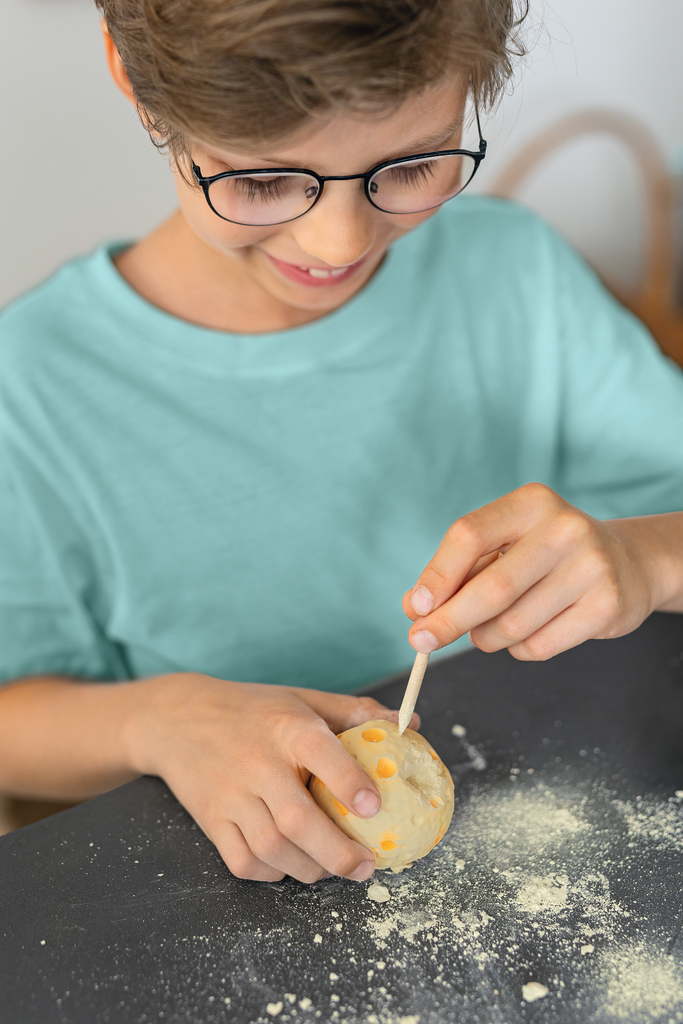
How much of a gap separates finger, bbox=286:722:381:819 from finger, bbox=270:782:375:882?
0.5 inches

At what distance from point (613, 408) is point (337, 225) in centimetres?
67

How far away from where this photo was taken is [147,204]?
181cm

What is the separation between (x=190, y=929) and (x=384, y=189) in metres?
0.68

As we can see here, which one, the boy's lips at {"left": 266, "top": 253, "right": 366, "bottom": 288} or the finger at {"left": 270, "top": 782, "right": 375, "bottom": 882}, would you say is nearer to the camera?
the finger at {"left": 270, "top": 782, "right": 375, "bottom": 882}

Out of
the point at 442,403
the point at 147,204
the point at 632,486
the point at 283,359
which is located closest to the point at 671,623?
the point at 632,486

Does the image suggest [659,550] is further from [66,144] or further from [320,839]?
[66,144]

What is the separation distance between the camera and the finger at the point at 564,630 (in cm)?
77

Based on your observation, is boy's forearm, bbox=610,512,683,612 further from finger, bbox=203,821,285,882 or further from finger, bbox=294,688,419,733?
finger, bbox=203,821,285,882

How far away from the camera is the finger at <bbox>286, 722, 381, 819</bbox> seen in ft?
2.31

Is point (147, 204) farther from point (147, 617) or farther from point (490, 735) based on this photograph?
point (490, 735)

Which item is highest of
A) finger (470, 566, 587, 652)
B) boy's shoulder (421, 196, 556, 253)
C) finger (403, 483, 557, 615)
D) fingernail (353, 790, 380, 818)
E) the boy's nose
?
the boy's nose

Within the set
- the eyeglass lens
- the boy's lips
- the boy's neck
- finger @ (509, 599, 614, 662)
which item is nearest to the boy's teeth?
the boy's lips

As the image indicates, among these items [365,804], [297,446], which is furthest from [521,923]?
[297,446]

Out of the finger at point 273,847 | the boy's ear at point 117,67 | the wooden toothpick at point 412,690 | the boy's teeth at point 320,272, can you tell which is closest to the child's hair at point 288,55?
the boy's ear at point 117,67
